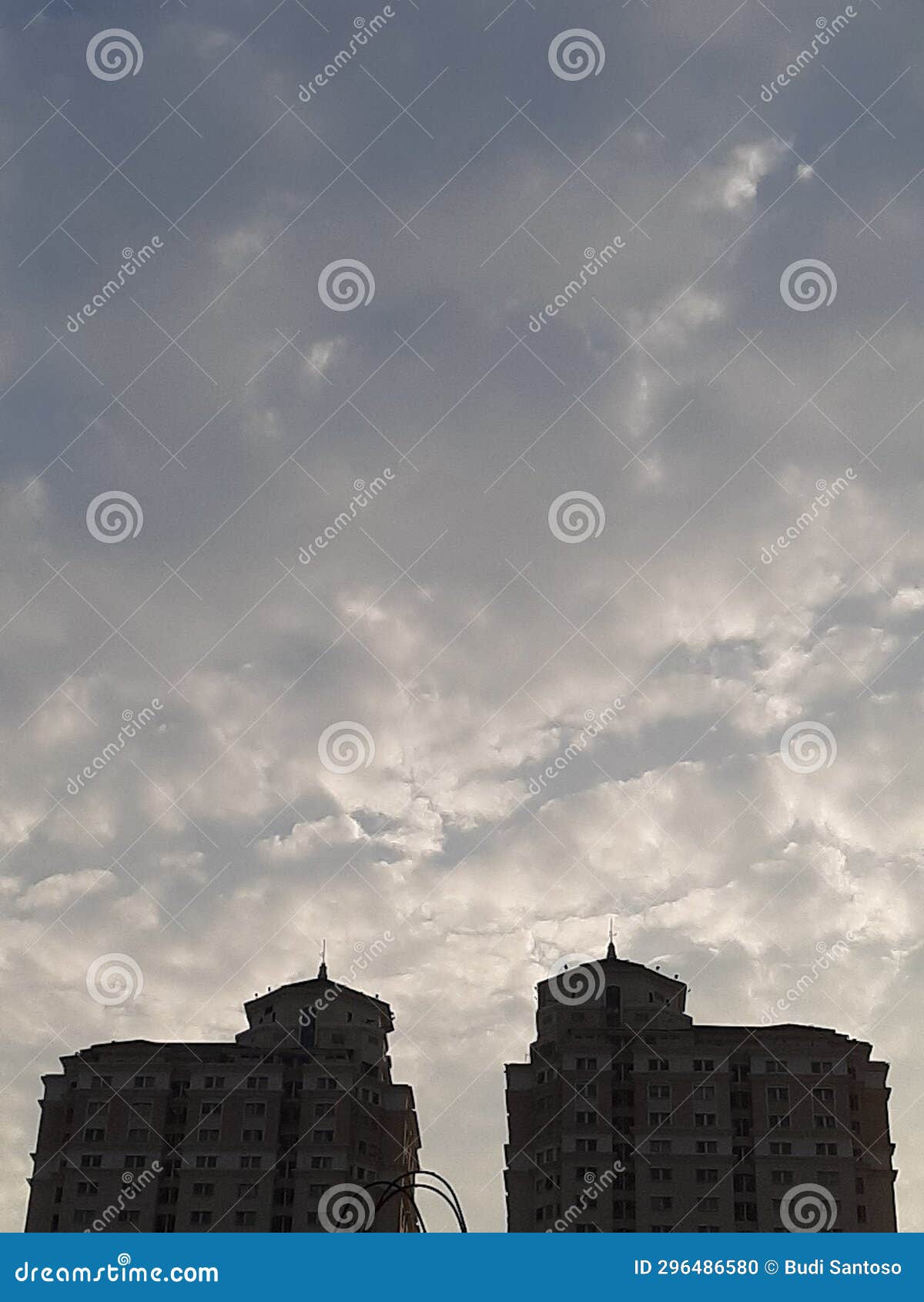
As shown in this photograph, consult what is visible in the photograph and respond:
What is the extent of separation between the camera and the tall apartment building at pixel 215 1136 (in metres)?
75.0

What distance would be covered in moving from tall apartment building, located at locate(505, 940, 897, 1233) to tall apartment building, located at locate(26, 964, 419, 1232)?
9.40 metres

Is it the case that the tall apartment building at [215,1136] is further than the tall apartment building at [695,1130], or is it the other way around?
the tall apartment building at [215,1136]

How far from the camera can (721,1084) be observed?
3061 inches

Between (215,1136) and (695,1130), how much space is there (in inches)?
1092

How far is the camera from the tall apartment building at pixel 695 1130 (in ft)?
243

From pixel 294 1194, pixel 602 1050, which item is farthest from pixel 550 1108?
pixel 294 1194

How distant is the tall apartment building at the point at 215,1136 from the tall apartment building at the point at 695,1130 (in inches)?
370

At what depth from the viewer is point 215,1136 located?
77.0 m

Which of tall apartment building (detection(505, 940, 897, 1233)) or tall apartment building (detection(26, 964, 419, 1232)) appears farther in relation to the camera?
tall apartment building (detection(26, 964, 419, 1232))

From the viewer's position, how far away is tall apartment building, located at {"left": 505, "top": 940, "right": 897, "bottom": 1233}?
7406 cm

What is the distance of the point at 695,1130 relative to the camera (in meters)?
76.5

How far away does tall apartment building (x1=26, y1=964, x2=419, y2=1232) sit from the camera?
75000 mm
